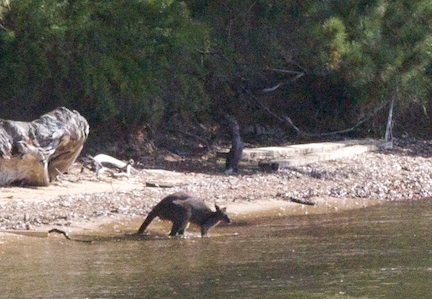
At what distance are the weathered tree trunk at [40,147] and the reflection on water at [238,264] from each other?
287cm

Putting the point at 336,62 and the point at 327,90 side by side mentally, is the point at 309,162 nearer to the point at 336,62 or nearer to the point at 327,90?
A: the point at 336,62

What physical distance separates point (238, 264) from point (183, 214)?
224 centimetres

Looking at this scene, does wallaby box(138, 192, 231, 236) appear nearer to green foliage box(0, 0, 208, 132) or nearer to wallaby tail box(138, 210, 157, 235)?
wallaby tail box(138, 210, 157, 235)

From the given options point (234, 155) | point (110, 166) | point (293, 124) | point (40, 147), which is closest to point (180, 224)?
point (40, 147)

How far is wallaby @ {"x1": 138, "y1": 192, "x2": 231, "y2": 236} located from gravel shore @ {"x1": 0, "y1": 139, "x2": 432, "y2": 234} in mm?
992

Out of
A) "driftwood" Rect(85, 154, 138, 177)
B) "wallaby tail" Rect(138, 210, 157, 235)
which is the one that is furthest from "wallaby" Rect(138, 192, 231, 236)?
"driftwood" Rect(85, 154, 138, 177)

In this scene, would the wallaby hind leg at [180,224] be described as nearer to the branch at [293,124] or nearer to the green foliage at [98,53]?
the green foliage at [98,53]

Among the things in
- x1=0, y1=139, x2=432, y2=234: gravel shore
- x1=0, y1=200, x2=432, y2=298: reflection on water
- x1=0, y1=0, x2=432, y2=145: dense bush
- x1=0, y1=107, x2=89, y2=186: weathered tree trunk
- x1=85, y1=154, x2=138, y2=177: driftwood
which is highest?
x1=0, y1=0, x2=432, y2=145: dense bush

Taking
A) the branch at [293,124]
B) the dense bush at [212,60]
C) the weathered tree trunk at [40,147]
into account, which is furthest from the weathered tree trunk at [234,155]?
the branch at [293,124]

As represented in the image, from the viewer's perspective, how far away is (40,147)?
15523 mm

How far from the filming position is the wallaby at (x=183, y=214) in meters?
13.0

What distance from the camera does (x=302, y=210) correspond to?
15594mm

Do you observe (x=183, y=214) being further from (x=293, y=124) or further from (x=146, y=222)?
(x=293, y=124)

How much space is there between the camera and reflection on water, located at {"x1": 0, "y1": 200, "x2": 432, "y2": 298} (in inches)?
374
